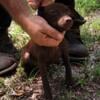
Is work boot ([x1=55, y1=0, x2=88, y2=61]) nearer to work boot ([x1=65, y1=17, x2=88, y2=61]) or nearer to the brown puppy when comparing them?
work boot ([x1=65, y1=17, x2=88, y2=61])

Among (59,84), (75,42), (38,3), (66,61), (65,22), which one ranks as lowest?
(59,84)

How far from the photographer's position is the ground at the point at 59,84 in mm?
2412

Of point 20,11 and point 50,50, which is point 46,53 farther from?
point 20,11

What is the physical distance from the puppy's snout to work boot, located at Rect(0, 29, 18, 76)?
0.79 metres

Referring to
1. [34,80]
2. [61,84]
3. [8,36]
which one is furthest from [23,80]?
[8,36]

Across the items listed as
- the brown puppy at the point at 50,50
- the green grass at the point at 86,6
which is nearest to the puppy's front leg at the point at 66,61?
the brown puppy at the point at 50,50

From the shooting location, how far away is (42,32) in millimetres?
1934

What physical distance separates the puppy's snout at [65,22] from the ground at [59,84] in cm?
55

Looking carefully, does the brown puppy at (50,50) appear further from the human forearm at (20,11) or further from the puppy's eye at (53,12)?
the human forearm at (20,11)

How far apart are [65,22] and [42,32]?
138 millimetres

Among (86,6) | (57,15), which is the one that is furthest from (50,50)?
(86,6)

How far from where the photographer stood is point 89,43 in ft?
9.84

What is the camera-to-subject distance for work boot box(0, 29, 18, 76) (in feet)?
8.83

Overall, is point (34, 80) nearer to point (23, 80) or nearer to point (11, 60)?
point (23, 80)
